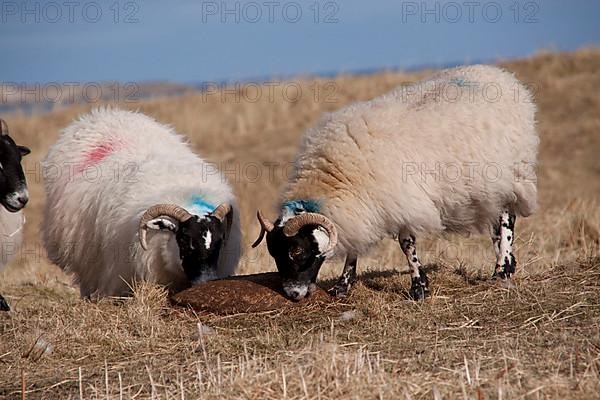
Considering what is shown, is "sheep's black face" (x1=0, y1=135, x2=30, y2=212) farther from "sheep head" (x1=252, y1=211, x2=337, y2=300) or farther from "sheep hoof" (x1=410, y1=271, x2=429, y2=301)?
"sheep hoof" (x1=410, y1=271, x2=429, y2=301)

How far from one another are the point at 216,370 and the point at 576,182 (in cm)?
1377

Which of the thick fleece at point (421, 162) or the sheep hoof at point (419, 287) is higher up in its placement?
the thick fleece at point (421, 162)

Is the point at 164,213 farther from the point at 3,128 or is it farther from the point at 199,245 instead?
the point at 3,128

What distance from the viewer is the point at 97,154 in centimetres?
977

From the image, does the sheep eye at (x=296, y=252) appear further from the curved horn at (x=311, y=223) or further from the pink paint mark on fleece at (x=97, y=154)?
the pink paint mark on fleece at (x=97, y=154)

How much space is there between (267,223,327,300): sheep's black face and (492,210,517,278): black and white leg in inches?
75.7

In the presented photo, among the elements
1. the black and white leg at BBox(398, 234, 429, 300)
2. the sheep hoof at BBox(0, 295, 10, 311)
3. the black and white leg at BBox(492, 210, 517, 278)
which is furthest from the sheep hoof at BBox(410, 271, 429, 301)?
the sheep hoof at BBox(0, 295, 10, 311)

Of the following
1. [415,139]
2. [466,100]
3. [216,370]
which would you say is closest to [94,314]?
[216,370]

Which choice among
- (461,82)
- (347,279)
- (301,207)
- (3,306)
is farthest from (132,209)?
(461,82)

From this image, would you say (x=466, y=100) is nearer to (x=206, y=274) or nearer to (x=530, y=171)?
(x=530, y=171)

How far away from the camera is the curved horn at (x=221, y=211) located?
8.23m

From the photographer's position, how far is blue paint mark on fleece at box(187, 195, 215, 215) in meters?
8.33

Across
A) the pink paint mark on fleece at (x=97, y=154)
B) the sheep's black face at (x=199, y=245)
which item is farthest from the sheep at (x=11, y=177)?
the sheep's black face at (x=199, y=245)

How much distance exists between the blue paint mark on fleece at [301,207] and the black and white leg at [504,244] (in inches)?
76.4
